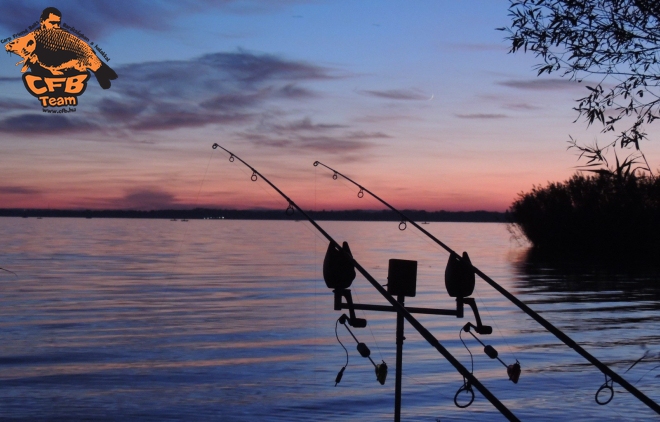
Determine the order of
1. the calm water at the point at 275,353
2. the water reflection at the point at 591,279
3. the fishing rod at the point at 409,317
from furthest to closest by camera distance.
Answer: the water reflection at the point at 591,279, the calm water at the point at 275,353, the fishing rod at the point at 409,317

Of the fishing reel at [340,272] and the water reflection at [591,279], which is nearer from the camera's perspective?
the fishing reel at [340,272]

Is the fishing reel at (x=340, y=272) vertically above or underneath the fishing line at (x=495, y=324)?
above

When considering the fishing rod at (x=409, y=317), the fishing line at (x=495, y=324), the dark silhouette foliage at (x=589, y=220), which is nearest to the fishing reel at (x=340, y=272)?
the fishing rod at (x=409, y=317)

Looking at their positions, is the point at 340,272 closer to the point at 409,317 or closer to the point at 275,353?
the point at 409,317

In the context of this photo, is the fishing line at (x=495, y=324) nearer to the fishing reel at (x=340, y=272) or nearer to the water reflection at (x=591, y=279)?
the water reflection at (x=591, y=279)

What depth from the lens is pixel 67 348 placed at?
48.2ft

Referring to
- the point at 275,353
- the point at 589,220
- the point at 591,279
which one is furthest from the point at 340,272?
the point at 589,220

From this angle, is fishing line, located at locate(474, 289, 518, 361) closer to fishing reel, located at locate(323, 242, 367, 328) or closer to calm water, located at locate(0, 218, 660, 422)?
calm water, located at locate(0, 218, 660, 422)

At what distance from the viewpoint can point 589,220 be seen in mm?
48469

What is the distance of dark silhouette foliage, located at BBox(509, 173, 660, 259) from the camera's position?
45094 millimetres

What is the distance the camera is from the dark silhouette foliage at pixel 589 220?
1775 inches

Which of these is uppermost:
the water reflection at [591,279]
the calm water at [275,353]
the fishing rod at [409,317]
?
the fishing rod at [409,317]

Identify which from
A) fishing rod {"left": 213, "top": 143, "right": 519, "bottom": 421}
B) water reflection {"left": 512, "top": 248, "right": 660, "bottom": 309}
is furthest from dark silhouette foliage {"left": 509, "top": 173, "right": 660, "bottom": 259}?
fishing rod {"left": 213, "top": 143, "right": 519, "bottom": 421}

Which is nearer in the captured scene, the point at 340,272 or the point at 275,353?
the point at 340,272
